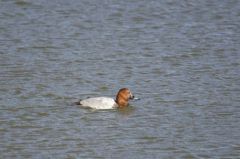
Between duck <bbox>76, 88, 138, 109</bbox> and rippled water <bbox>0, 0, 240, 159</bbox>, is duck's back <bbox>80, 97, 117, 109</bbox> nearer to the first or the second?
duck <bbox>76, 88, 138, 109</bbox>

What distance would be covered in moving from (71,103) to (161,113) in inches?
61.3

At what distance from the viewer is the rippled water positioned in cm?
1170

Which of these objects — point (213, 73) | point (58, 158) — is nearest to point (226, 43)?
point (213, 73)

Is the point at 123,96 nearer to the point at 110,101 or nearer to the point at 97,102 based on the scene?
the point at 110,101

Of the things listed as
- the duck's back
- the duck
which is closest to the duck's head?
the duck

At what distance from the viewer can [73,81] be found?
14.6 m

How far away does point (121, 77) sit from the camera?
584 inches

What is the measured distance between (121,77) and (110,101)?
1.56 metres

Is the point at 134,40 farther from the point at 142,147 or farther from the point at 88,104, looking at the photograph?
the point at 142,147

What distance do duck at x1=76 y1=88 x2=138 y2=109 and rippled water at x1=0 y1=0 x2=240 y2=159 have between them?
12 centimetres

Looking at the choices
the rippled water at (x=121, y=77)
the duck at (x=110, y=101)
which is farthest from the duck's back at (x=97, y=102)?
the rippled water at (x=121, y=77)

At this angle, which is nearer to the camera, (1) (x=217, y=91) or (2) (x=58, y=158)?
(2) (x=58, y=158)

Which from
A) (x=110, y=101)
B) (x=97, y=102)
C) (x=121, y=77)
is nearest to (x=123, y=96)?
(x=110, y=101)

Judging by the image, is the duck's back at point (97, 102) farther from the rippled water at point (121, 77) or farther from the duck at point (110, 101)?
the rippled water at point (121, 77)
